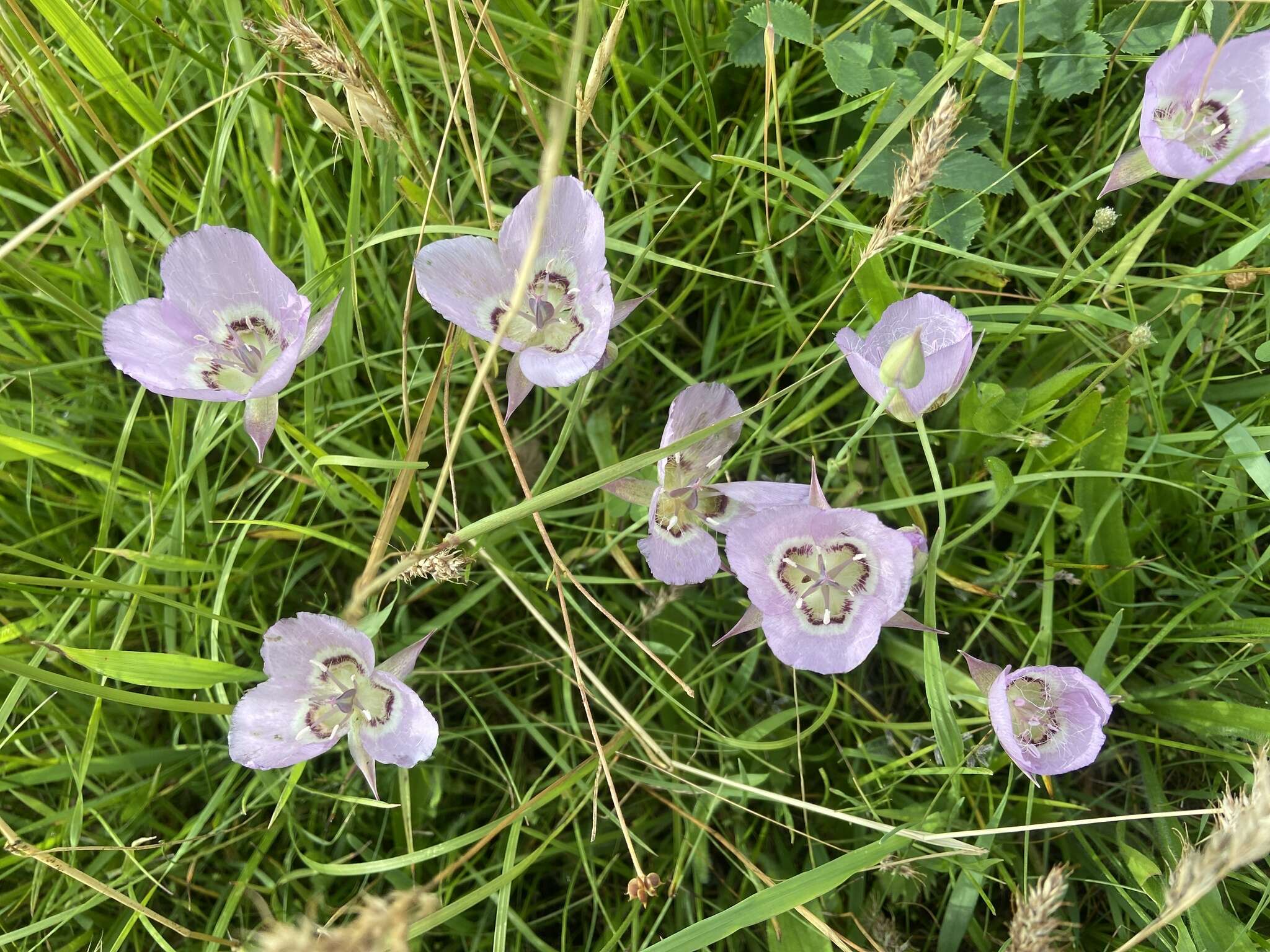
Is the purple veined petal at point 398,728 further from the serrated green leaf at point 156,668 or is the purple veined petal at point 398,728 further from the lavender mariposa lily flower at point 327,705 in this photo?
the serrated green leaf at point 156,668

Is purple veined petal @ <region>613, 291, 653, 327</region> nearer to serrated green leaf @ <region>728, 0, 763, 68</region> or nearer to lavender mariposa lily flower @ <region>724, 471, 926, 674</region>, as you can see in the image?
lavender mariposa lily flower @ <region>724, 471, 926, 674</region>

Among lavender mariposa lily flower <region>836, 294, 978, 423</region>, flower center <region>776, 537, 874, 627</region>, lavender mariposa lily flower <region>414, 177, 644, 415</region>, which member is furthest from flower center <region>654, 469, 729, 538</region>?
lavender mariposa lily flower <region>836, 294, 978, 423</region>

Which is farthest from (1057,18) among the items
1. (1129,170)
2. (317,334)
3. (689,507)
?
(317,334)

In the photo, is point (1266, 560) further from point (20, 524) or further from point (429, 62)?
point (20, 524)

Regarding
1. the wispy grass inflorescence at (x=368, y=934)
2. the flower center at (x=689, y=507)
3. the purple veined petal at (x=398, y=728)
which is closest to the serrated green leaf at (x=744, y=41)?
the flower center at (x=689, y=507)

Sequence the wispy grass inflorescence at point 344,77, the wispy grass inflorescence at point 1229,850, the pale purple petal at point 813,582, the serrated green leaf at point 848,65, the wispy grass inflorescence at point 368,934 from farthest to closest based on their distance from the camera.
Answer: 1. the serrated green leaf at point 848,65
2. the pale purple petal at point 813,582
3. the wispy grass inflorescence at point 344,77
4. the wispy grass inflorescence at point 1229,850
5. the wispy grass inflorescence at point 368,934

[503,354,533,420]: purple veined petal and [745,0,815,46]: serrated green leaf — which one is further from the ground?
[745,0,815,46]: serrated green leaf
